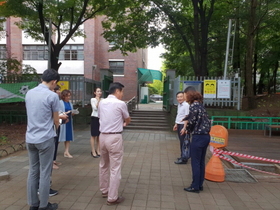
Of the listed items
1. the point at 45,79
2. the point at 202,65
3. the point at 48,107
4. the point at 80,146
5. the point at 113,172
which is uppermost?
the point at 202,65

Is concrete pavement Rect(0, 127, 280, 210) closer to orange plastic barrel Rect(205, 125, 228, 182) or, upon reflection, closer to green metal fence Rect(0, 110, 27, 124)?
orange plastic barrel Rect(205, 125, 228, 182)

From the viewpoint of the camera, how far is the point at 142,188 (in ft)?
13.9

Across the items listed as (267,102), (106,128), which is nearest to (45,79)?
(106,128)

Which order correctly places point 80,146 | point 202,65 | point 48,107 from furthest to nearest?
point 202,65 → point 80,146 → point 48,107

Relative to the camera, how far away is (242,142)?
827cm

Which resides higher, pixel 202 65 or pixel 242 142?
pixel 202 65

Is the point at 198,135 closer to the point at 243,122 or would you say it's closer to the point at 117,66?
the point at 243,122

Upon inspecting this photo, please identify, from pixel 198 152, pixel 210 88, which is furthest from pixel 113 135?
pixel 210 88

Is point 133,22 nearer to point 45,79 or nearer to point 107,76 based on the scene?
point 107,76

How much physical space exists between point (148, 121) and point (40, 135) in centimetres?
930

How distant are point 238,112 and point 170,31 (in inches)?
249

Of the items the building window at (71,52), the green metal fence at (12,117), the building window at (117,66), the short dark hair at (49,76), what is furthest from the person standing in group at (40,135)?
the building window at (71,52)

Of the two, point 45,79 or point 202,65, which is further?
point 202,65

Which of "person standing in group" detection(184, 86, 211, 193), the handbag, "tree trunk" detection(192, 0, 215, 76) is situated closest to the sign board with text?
"tree trunk" detection(192, 0, 215, 76)
